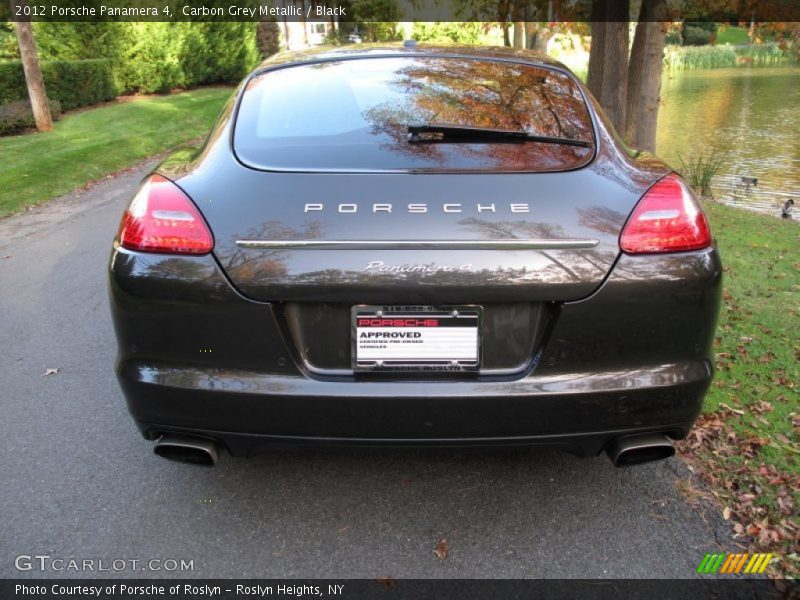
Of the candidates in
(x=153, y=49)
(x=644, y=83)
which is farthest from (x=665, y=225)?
(x=153, y=49)

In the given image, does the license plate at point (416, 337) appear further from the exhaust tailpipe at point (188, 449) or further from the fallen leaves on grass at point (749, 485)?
the fallen leaves on grass at point (749, 485)

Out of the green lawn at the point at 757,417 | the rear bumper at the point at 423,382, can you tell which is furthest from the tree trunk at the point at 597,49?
the rear bumper at the point at 423,382

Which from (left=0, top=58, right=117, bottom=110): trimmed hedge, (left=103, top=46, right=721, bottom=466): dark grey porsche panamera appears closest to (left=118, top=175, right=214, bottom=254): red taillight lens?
(left=103, top=46, right=721, bottom=466): dark grey porsche panamera

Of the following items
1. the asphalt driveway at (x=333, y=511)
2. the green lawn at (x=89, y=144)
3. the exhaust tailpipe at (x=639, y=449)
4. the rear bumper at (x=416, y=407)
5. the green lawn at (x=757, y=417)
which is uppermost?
the rear bumper at (x=416, y=407)

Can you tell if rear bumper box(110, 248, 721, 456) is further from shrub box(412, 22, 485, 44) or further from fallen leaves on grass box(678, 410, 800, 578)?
shrub box(412, 22, 485, 44)

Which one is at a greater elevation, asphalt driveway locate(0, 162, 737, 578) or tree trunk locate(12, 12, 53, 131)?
tree trunk locate(12, 12, 53, 131)

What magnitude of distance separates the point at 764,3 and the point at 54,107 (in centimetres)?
1495

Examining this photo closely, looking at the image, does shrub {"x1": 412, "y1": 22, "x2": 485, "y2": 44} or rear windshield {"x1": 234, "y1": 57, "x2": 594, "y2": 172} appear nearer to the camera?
rear windshield {"x1": 234, "y1": 57, "x2": 594, "y2": 172}

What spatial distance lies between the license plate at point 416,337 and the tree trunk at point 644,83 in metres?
8.23

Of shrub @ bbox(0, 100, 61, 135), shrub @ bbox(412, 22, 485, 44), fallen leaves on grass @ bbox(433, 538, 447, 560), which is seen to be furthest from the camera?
shrub @ bbox(412, 22, 485, 44)

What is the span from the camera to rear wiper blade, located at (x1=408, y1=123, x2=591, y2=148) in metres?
2.50

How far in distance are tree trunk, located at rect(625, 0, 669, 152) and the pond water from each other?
2514 mm

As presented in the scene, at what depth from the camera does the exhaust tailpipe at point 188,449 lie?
237cm

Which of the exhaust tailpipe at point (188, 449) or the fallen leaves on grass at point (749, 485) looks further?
the fallen leaves on grass at point (749, 485)
